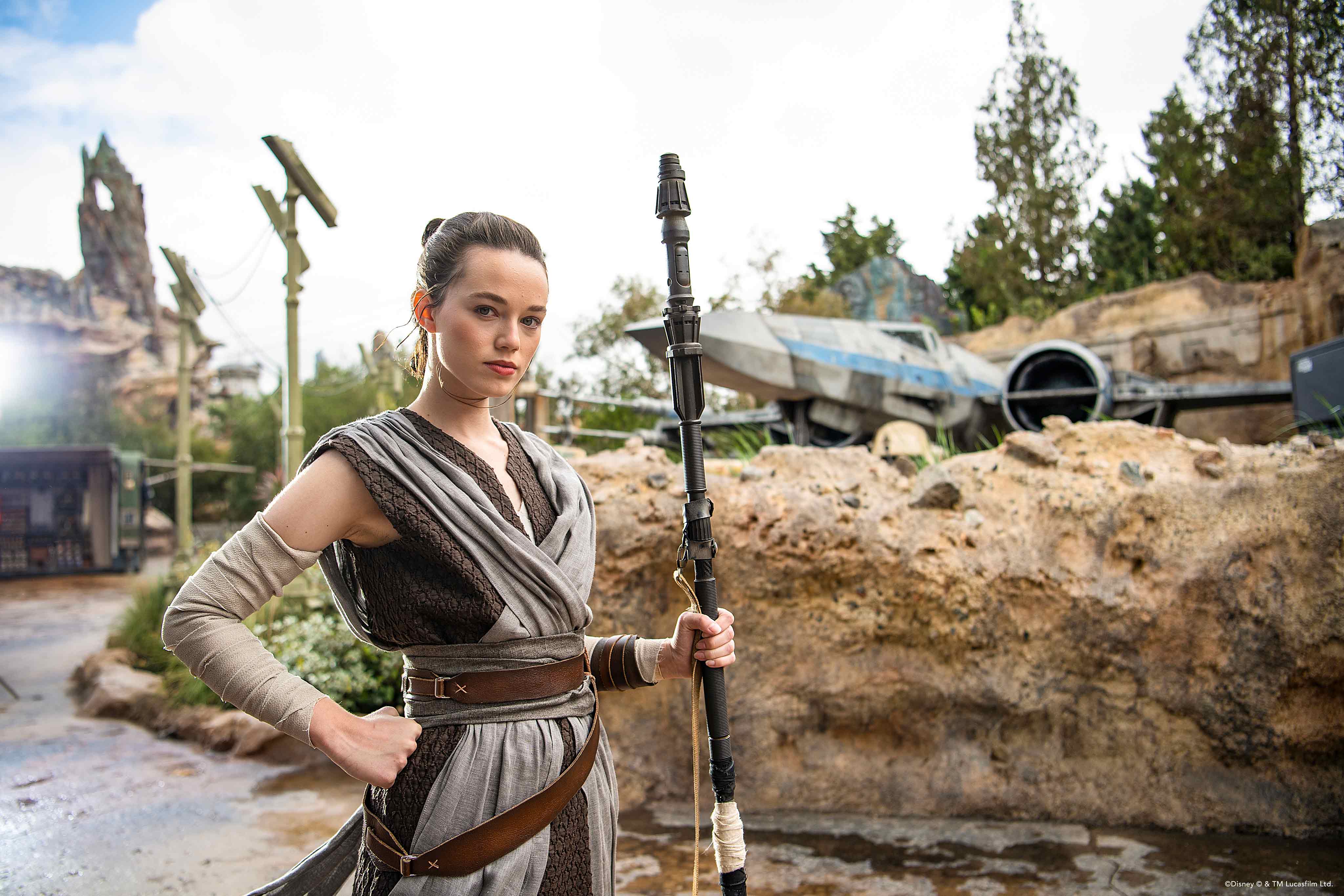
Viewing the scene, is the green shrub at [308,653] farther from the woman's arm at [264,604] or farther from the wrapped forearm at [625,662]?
the woman's arm at [264,604]

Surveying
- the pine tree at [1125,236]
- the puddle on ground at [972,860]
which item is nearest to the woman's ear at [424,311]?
the puddle on ground at [972,860]

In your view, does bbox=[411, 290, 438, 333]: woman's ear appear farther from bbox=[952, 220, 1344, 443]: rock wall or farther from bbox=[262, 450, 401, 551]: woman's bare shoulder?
bbox=[952, 220, 1344, 443]: rock wall

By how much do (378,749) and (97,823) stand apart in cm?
429

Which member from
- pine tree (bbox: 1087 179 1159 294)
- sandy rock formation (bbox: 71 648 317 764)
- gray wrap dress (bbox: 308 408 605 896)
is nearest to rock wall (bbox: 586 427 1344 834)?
sandy rock formation (bbox: 71 648 317 764)

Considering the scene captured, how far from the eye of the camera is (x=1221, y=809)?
3803mm

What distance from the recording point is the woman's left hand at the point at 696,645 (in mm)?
1633

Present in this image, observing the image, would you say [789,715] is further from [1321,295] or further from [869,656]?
[1321,295]

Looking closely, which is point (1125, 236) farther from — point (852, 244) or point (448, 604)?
point (448, 604)

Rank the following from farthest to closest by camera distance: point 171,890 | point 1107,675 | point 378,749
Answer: point 1107,675 < point 171,890 < point 378,749

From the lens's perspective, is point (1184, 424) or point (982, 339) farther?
point (982, 339)

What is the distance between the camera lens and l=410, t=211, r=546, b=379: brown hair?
1.46 m

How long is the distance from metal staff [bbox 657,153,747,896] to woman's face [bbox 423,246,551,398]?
32 centimetres

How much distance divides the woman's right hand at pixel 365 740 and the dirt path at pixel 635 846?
251 cm

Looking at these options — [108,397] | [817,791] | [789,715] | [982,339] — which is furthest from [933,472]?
[108,397]
